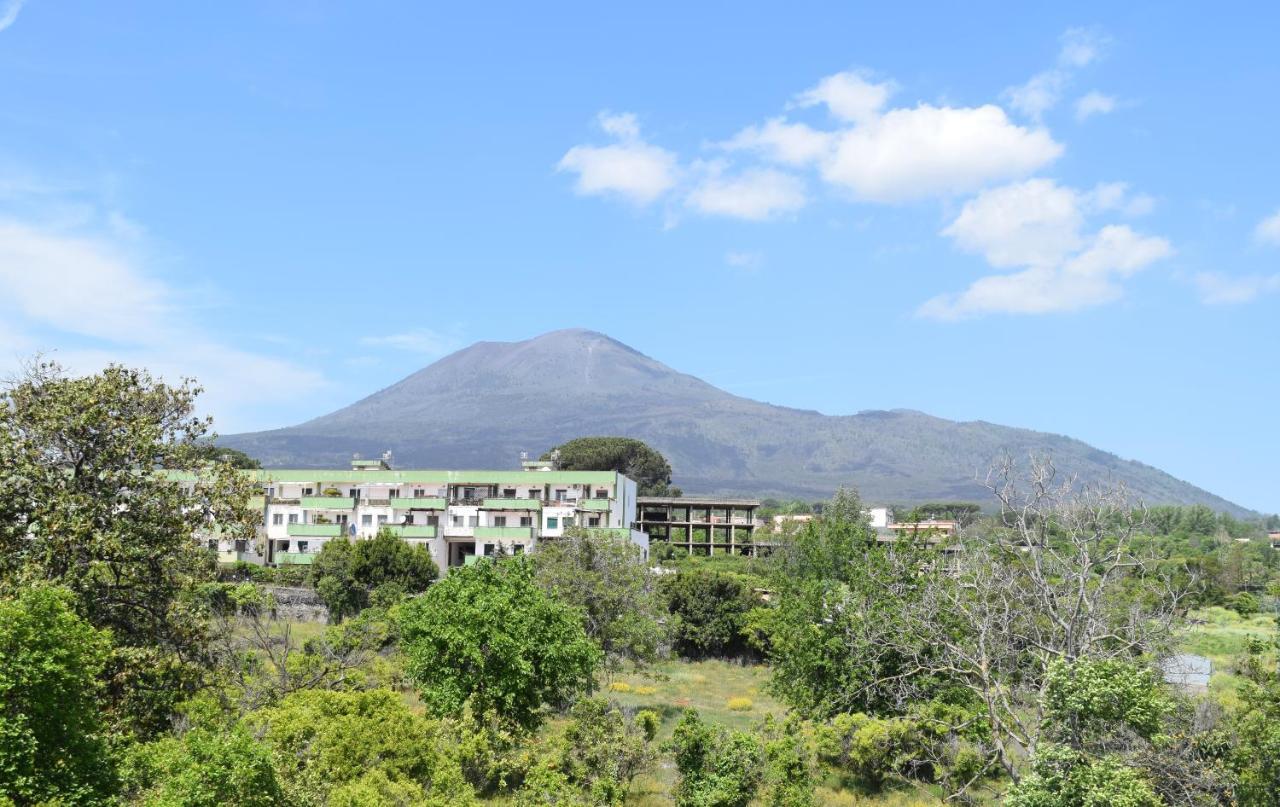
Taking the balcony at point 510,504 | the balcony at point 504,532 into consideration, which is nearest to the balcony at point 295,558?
the balcony at point 504,532

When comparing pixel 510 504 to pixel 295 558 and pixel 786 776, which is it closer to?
pixel 295 558

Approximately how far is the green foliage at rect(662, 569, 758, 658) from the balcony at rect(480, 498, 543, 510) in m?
23.3

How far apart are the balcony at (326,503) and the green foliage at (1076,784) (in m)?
70.6

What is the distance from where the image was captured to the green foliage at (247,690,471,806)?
70.1 feet

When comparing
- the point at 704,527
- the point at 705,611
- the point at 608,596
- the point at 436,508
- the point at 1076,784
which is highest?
the point at 436,508

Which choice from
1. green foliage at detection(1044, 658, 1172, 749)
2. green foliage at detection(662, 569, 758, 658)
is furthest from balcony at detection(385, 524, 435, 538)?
green foliage at detection(1044, 658, 1172, 749)

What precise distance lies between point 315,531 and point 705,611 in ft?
109

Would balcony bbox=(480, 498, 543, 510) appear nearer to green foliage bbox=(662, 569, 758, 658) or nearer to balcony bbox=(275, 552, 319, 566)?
balcony bbox=(275, 552, 319, 566)

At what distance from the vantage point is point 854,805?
90.9 feet

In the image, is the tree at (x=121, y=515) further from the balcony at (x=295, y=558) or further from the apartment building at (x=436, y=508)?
the apartment building at (x=436, y=508)

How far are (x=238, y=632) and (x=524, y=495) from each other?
38192 mm

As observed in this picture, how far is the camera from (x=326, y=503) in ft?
265

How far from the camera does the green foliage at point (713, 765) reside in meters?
24.7

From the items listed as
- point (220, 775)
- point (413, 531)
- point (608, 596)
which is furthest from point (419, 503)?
point (220, 775)
